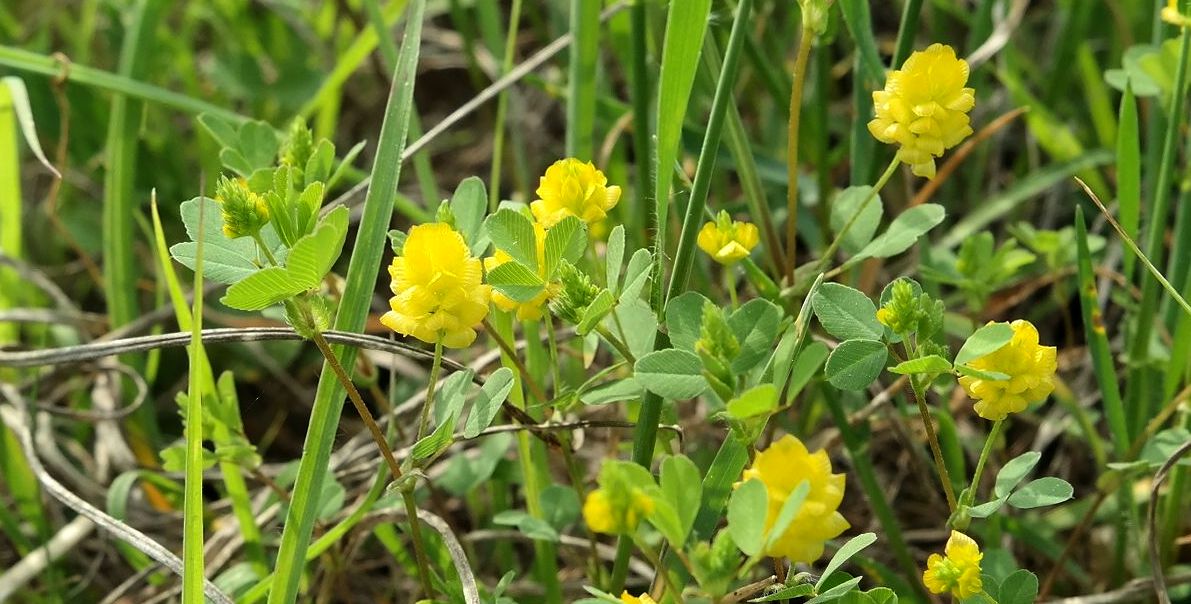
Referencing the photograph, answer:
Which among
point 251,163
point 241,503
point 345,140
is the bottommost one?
point 241,503

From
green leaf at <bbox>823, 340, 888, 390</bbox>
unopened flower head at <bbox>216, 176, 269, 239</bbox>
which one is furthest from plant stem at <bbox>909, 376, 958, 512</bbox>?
unopened flower head at <bbox>216, 176, 269, 239</bbox>

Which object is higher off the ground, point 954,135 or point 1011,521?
point 954,135

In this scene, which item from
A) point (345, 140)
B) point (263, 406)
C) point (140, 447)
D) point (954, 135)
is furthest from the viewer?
point (345, 140)

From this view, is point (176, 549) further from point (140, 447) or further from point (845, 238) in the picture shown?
point (845, 238)

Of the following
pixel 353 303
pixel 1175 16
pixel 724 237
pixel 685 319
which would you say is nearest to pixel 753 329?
pixel 685 319

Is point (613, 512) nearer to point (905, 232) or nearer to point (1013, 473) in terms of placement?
point (1013, 473)

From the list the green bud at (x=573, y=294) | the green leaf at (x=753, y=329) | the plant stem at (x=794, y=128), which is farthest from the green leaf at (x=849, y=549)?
the plant stem at (x=794, y=128)

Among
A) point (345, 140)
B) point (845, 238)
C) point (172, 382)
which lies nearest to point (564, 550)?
point (845, 238)
